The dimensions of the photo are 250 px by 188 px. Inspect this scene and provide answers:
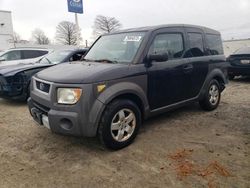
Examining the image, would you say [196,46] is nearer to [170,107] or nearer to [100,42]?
[170,107]

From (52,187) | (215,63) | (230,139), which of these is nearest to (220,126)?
(230,139)

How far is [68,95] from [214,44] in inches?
152

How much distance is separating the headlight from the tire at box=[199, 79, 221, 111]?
316 cm

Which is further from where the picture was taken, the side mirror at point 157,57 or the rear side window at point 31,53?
the rear side window at point 31,53

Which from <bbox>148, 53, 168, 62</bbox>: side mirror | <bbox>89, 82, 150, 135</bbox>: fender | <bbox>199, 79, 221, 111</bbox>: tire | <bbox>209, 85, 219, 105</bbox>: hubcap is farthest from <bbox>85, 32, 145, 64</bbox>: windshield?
<bbox>209, 85, 219, 105</bbox>: hubcap

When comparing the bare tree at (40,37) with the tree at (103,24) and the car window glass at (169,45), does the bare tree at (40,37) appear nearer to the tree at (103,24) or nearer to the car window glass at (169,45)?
the tree at (103,24)

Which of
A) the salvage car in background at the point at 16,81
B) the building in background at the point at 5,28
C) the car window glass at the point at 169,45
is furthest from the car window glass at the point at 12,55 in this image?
the building in background at the point at 5,28

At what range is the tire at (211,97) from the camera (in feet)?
19.3

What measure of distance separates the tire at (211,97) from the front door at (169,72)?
0.74 meters

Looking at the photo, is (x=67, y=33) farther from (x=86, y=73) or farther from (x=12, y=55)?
(x=86, y=73)

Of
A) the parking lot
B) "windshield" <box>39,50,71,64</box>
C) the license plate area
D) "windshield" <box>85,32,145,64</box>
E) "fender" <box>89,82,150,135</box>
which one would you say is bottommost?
the parking lot

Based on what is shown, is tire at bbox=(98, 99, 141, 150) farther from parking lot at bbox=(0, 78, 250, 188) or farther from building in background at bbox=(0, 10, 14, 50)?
building in background at bbox=(0, 10, 14, 50)

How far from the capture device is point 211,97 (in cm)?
608

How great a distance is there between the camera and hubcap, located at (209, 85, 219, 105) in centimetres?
603
